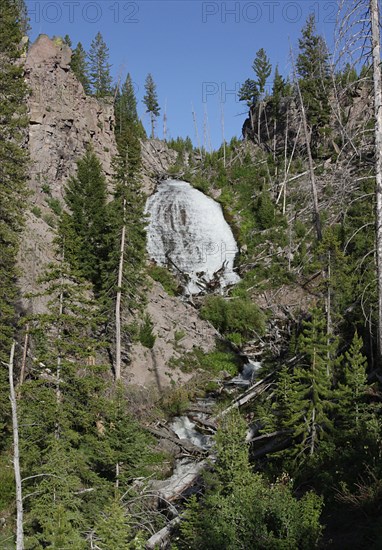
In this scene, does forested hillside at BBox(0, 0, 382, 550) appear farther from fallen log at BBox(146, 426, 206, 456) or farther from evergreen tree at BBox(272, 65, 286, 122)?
evergreen tree at BBox(272, 65, 286, 122)

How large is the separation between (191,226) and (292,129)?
2514 cm

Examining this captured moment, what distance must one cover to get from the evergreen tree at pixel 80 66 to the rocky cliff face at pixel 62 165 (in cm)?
1238

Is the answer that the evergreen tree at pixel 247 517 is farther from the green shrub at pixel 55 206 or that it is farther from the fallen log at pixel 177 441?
the green shrub at pixel 55 206

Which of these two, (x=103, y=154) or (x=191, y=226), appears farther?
(x=103, y=154)

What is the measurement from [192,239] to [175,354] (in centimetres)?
1536

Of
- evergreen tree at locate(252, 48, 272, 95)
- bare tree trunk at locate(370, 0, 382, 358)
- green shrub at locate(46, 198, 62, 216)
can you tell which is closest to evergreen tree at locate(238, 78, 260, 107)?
evergreen tree at locate(252, 48, 272, 95)

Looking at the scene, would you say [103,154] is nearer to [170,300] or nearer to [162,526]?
[170,300]

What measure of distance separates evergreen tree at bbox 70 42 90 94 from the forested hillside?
13.7m

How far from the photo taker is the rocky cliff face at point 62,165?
2623 centimetres

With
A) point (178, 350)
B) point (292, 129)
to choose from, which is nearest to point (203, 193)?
point (292, 129)

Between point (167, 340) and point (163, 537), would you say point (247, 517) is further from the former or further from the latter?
point (167, 340)

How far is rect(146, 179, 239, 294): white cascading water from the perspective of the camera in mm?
37938

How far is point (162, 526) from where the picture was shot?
13.2 meters

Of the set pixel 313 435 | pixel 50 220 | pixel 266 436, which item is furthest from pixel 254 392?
pixel 50 220
